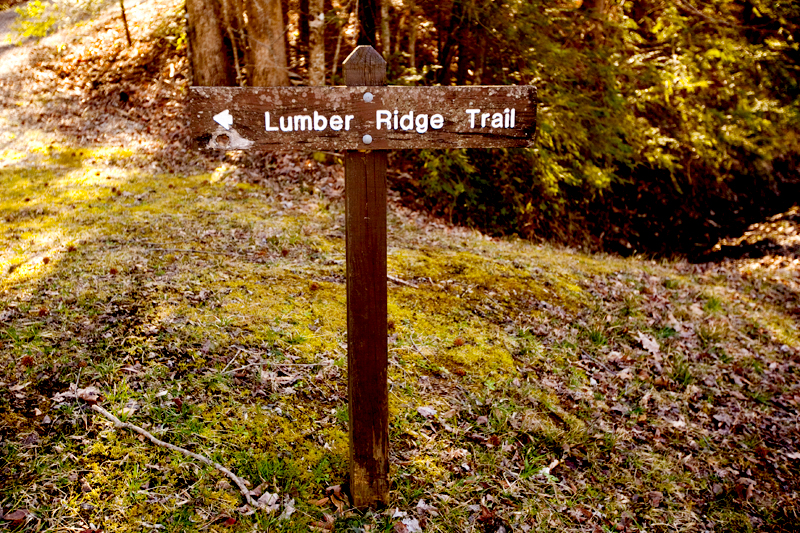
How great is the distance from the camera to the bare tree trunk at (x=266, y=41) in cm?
895

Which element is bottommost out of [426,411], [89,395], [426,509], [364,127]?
[426,509]

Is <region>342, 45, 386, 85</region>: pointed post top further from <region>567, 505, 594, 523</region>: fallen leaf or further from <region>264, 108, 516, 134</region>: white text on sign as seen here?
<region>567, 505, 594, 523</region>: fallen leaf

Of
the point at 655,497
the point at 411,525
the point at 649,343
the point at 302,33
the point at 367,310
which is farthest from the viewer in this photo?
the point at 302,33

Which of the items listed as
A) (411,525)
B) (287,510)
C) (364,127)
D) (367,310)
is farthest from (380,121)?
(411,525)

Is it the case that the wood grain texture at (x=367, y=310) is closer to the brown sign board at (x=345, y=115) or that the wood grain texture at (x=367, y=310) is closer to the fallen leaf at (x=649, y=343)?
the brown sign board at (x=345, y=115)

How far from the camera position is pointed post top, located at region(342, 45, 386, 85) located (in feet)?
8.97

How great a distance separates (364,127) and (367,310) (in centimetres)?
98

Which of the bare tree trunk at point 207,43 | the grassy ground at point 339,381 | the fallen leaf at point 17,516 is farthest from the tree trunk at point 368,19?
the fallen leaf at point 17,516

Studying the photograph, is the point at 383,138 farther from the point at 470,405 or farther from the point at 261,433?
the point at 470,405

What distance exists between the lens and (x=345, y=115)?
2.75 metres

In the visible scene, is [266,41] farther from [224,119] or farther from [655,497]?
[655,497]

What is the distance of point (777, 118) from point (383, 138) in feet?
43.8

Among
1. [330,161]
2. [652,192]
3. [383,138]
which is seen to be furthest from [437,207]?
[383,138]

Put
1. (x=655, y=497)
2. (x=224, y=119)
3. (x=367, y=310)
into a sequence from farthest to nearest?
(x=655, y=497), (x=367, y=310), (x=224, y=119)
